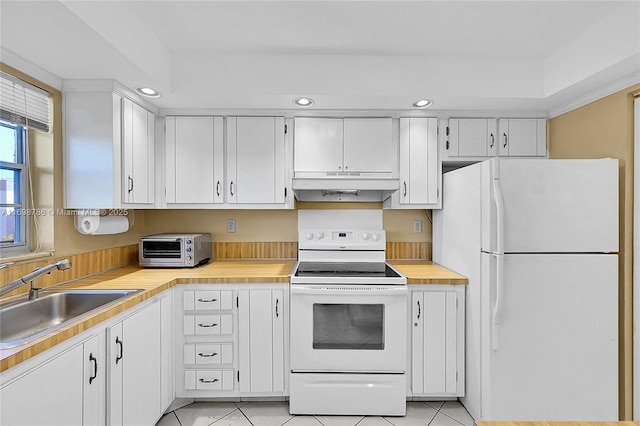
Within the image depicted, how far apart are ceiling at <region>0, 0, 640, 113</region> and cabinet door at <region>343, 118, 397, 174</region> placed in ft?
0.45

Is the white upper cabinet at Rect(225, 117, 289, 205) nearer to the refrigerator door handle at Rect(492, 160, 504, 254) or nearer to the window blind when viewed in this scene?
the window blind

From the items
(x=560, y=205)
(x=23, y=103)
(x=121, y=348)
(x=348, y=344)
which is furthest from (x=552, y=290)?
(x=23, y=103)

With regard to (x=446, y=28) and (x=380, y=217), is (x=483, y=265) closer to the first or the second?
(x=380, y=217)

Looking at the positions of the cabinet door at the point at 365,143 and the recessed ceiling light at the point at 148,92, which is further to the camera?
the cabinet door at the point at 365,143

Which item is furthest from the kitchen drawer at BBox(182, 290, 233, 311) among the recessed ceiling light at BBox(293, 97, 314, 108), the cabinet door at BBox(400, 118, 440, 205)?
the cabinet door at BBox(400, 118, 440, 205)

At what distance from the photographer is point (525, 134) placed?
265 centimetres

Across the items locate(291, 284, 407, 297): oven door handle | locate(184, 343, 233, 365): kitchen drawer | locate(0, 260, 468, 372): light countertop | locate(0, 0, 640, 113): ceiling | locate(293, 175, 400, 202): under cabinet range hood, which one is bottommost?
locate(184, 343, 233, 365): kitchen drawer

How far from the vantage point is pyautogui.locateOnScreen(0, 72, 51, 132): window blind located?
1.70 metres

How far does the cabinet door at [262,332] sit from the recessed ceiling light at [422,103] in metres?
1.63

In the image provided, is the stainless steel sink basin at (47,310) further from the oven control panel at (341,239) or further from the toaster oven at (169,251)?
the oven control panel at (341,239)

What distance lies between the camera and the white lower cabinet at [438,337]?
7.45 ft

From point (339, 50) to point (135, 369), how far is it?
7.24 feet

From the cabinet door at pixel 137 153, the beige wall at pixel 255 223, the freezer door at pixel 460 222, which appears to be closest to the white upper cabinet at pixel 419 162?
the freezer door at pixel 460 222

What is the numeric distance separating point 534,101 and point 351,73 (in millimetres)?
1304
